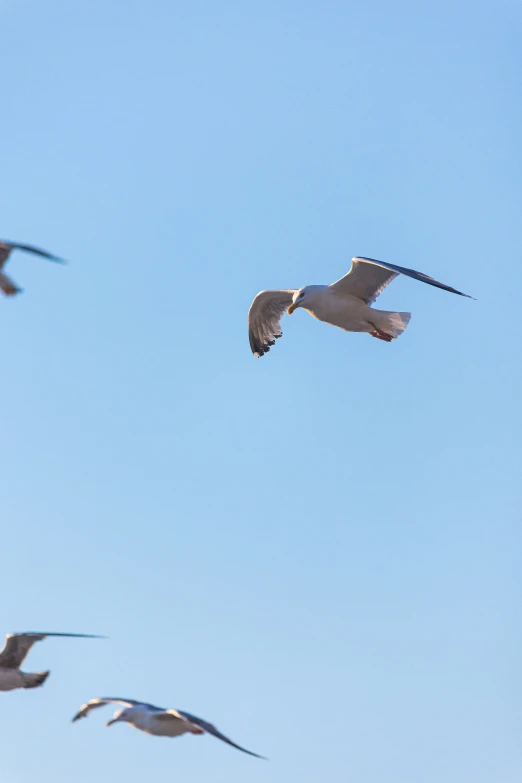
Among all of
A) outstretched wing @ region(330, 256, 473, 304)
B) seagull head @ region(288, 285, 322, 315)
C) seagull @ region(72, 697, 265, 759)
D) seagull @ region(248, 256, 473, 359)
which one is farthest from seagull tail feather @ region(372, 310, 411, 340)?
seagull @ region(72, 697, 265, 759)

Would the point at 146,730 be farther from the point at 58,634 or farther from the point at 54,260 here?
the point at 54,260

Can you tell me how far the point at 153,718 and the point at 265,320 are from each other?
6.23 metres

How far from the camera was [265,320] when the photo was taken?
16.5 meters

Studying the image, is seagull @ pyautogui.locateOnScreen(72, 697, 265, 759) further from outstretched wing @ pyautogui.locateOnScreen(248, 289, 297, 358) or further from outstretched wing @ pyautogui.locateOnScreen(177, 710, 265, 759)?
outstretched wing @ pyautogui.locateOnScreen(248, 289, 297, 358)

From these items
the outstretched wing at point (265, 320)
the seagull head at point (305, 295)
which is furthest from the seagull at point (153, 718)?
the outstretched wing at point (265, 320)

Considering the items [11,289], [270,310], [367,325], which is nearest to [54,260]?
[11,289]

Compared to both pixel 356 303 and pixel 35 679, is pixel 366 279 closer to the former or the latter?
pixel 356 303

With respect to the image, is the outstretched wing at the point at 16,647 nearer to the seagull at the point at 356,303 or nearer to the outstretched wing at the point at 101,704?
the outstretched wing at the point at 101,704

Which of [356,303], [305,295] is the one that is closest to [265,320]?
[305,295]

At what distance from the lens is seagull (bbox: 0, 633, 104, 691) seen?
43.8 ft

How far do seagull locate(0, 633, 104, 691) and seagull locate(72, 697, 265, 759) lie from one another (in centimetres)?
112

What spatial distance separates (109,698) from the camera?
12.5m

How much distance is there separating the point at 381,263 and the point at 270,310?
A: 140 inches

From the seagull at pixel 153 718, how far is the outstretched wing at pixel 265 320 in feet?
19.0
